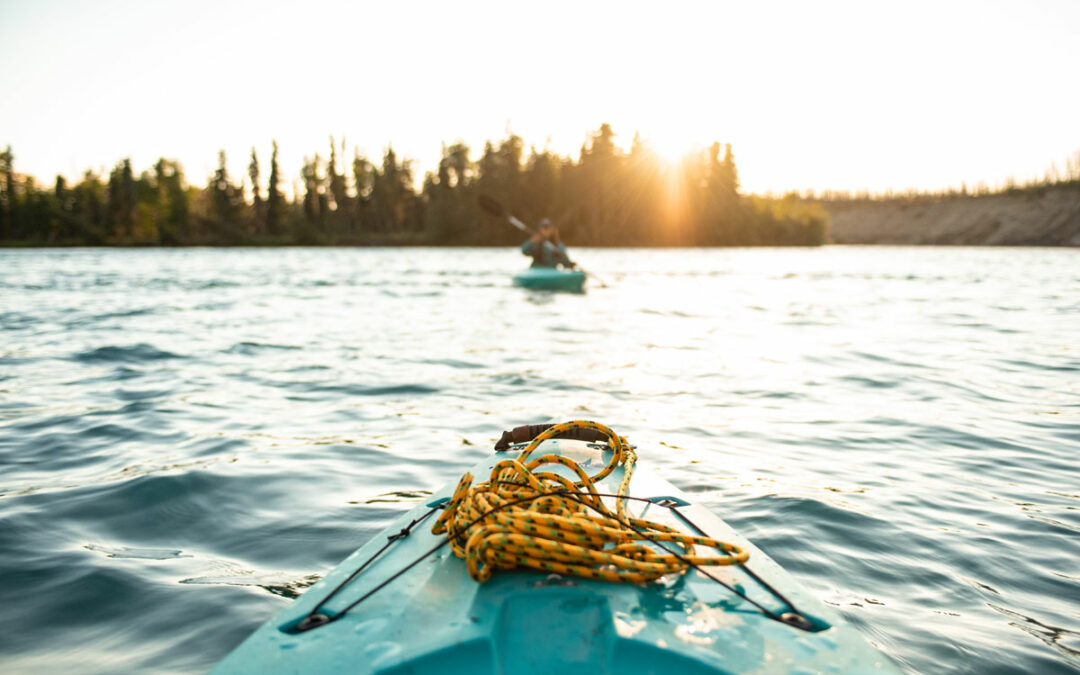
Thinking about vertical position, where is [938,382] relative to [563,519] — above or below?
below

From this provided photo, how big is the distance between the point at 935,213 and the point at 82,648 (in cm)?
10510

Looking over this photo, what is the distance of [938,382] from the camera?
6906 millimetres

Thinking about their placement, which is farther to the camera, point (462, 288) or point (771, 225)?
point (771, 225)

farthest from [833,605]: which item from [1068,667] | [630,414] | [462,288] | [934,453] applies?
[462,288]

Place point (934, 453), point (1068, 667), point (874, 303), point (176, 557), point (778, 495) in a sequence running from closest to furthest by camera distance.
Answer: point (1068, 667), point (176, 557), point (778, 495), point (934, 453), point (874, 303)

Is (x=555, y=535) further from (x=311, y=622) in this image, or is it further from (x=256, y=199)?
(x=256, y=199)

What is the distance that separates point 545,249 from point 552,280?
107 centimetres

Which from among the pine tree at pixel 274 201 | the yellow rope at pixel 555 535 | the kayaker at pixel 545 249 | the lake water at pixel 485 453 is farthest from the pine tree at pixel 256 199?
the yellow rope at pixel 555 535

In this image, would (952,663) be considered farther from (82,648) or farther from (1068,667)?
(82,648)

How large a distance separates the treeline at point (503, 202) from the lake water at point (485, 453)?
54188 millimetres

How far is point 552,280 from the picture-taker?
610 inches

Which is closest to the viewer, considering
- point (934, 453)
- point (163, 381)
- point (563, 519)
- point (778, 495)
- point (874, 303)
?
point (563, 519)

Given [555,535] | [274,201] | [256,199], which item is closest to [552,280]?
[555,535]

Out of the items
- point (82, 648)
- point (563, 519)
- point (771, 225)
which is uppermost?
point (771, 225)
